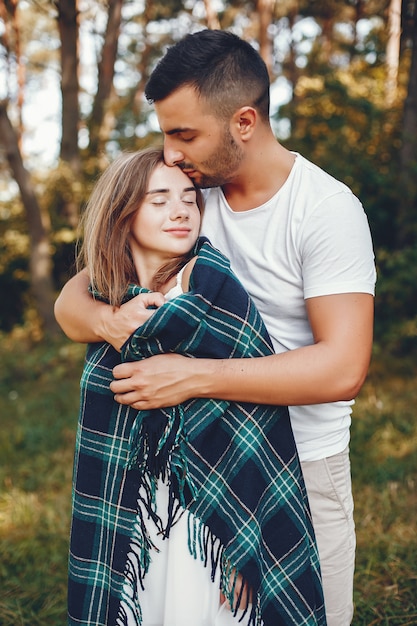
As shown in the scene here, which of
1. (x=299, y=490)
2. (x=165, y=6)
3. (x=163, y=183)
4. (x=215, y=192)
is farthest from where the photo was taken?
(x=165, y=6)

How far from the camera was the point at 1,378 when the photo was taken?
736 cm

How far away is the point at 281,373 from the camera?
1.87 meters

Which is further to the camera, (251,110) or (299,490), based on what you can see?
(251,110)

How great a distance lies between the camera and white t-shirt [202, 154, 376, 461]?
1.95 m

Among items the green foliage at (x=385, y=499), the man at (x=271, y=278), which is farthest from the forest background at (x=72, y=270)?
the man at (x=271, y=278)

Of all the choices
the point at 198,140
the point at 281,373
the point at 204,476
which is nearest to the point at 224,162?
the point at 198,140

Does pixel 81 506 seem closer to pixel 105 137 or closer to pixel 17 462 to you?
pixel 17 462

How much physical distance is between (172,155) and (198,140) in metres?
0.11

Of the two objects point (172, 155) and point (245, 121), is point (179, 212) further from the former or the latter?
point (245, 121)

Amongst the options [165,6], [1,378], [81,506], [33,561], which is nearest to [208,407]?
[81,506]

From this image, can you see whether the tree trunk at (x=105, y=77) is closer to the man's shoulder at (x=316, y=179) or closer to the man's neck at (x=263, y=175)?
the man's neck at (x=263, y=175)

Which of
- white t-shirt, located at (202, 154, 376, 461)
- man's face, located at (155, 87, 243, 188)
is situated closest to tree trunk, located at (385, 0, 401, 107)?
man's face, located at (155, 87, 243, 188)

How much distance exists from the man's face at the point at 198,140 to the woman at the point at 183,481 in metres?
0.12

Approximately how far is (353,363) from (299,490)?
1.51 feet
